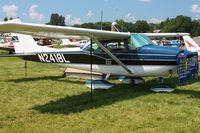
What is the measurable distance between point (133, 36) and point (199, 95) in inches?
105

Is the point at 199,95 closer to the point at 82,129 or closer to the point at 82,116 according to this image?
the point at 82,116

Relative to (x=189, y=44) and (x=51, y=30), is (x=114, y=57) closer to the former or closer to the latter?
(x=51, y=30)

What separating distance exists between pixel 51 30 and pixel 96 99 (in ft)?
7.21

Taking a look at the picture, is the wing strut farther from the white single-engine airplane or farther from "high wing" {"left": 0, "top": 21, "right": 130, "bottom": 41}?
"high wing" {"left": 0, "top": 21, "right": 130, "bottom": 41}

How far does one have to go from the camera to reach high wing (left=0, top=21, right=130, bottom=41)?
25.8 feet

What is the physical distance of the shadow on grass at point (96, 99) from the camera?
8.39 metres

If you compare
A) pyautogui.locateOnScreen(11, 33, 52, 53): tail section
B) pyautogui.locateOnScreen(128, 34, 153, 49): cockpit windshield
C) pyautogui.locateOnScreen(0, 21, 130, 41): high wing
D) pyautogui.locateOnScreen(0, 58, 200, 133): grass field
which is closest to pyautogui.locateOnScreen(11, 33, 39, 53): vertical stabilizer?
pyautogui.locateOnScreen(11, 33, 52, 53): tail section

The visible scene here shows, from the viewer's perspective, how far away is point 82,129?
21.8 feet

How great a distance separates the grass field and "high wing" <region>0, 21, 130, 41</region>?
5.55 ft

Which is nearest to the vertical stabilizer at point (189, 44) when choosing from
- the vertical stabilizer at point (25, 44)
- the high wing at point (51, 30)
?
the vertical stabilizer at point (25, 44)

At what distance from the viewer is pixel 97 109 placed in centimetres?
830

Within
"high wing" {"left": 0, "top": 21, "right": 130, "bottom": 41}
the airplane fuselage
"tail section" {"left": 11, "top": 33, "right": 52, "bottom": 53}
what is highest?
"high wing" {"left": 0, "top": 21, "right": 130, "bottom": 41}

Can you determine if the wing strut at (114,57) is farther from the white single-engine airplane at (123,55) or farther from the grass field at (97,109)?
the grass field at (97,109)

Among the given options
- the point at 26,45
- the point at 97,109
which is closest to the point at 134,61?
the point at 97,109
